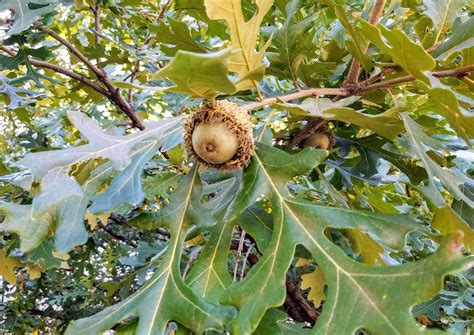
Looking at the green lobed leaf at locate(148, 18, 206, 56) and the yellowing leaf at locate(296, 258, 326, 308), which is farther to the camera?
the yellowing leaf at locate(296, 258, 326, 308)

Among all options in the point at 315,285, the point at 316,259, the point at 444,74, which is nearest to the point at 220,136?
the point at 316,259

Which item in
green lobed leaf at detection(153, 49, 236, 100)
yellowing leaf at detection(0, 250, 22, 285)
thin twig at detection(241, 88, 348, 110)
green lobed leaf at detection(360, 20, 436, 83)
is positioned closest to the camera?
green lobed leaf at detection(153, 49, 236, 100)

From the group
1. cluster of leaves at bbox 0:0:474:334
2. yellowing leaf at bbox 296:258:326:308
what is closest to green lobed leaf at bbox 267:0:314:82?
cluster of leaves at bbox 0:0:474:334

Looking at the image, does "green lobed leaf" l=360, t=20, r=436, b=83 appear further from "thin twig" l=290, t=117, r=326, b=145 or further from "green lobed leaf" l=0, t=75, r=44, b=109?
"green lobed leaf" l=0, t=75, r=44, b=109

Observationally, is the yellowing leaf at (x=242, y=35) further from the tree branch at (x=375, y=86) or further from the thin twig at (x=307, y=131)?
the thin twig at (x=307, y=131)

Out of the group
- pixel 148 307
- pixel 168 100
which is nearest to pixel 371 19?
pixel 148 307

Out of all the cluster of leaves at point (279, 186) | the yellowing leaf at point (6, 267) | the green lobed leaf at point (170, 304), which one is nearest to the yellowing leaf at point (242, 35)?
the cluster of leaves at point (279, 186)

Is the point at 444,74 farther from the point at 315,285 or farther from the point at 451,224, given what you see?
the point at 315,285
